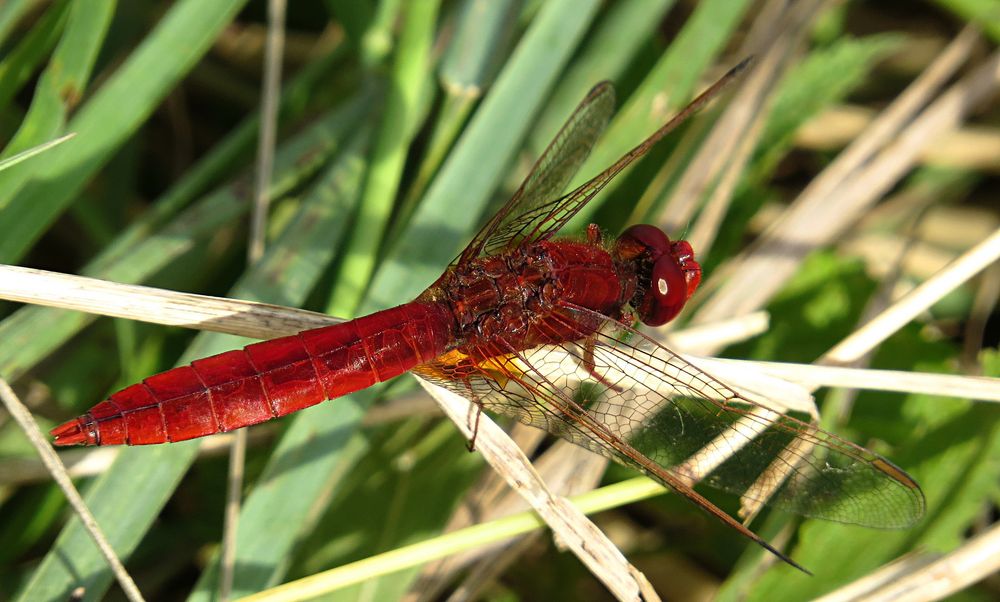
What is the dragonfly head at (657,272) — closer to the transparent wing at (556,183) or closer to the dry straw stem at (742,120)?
the transparent wing at (556,183)

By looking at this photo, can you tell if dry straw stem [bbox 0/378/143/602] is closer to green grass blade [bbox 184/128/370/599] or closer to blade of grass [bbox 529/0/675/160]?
green grass blade [bbox 184/128/370/599]

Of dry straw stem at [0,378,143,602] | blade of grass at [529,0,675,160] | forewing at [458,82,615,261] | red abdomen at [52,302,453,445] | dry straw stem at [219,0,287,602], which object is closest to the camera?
dry straw stem at [0,378,143,602]

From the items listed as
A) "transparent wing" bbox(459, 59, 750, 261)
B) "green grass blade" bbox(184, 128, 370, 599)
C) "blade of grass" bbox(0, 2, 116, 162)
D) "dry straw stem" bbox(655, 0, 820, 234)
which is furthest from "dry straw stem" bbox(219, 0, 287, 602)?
"dry straw stem" bbox(655, 0, 820, 234)

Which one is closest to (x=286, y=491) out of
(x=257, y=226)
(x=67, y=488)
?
(x=67, y=488)

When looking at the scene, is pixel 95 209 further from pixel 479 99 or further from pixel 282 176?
pixel 479 99

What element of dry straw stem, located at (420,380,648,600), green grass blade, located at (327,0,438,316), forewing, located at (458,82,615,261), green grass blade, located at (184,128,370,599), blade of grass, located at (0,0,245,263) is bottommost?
dry straw stem, located at (420,380,648,600)

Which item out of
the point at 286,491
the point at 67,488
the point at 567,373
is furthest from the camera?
the point at 567,373

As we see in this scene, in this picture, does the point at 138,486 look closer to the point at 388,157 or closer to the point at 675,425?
the point at 388,157
